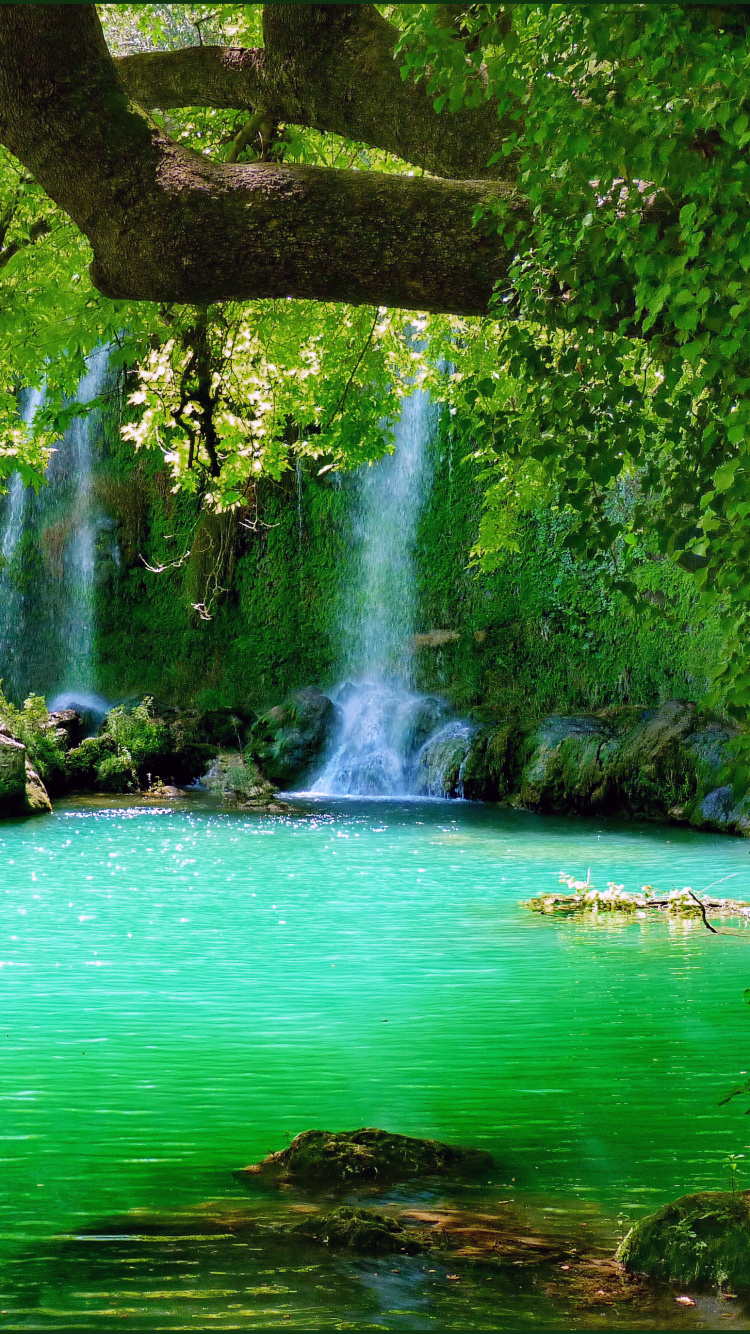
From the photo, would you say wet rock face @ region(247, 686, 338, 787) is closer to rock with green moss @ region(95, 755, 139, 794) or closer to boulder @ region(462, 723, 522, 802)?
rock with green moss @ region(95, 755, 139, 794)

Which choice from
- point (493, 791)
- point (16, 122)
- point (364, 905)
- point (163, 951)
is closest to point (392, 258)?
point (16, 122)

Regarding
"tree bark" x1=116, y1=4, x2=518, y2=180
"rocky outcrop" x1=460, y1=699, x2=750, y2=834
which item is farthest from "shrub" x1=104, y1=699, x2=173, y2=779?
"tree bark" x1=116, y1=4, x2=518, y2=180

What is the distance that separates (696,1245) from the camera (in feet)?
12.0

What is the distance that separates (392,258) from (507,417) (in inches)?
47.1

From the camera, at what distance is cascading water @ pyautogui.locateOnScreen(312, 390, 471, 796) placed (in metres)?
21.6

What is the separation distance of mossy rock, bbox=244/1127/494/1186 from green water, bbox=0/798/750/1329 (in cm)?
18

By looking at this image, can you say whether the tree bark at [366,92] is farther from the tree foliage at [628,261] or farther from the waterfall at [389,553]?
the waterfall at [389,553]

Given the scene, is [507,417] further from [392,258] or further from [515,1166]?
[515,1166]

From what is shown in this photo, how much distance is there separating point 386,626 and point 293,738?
421cm

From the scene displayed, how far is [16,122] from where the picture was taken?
15.9 ft

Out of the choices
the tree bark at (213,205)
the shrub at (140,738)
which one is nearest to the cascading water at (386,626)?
the shrub at (140,738)

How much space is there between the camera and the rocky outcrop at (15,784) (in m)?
16.8

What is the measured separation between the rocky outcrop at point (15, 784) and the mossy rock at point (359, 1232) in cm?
1347

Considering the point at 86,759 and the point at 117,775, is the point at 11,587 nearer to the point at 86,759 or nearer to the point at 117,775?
the point at 86,759
